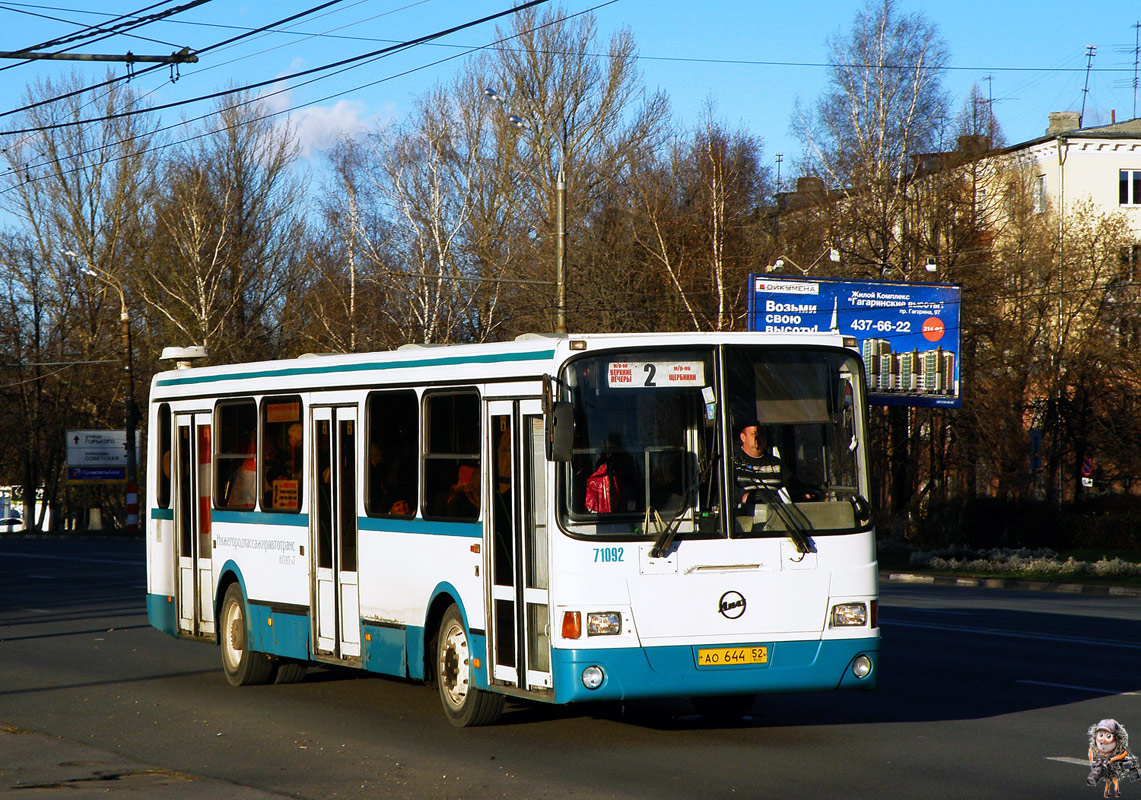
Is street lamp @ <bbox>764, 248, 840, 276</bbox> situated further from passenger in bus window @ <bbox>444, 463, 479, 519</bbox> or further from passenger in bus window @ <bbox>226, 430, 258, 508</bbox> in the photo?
passenger in bus window @ <bbox>444, 463, 479, 519</bbox>

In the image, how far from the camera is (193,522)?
1376cm

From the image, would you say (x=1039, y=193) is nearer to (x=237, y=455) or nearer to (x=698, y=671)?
(x=237, y=455)

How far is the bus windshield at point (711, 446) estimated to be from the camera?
9055 mm

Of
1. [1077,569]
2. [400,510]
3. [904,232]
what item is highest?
[904,232]

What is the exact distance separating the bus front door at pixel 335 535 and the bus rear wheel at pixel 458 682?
1.14 m

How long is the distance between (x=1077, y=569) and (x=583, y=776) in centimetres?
2481

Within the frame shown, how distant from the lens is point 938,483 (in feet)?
155

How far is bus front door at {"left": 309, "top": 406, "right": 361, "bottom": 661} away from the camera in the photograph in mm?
11359

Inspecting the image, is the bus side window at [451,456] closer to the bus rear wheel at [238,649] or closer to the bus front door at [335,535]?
the bus front door at [335,535]

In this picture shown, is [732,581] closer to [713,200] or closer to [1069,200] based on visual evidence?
[713,200]

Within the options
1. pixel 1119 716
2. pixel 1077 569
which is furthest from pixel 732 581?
pixel 1077 569

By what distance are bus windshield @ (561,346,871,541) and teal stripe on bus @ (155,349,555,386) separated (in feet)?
1.94

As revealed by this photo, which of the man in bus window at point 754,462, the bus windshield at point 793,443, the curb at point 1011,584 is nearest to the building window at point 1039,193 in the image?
the curb at point 1011,584
